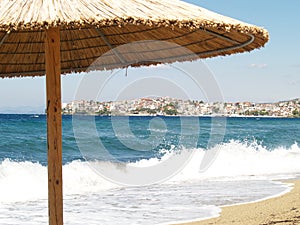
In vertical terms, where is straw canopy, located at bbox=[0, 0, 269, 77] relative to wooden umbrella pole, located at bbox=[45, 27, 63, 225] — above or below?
above

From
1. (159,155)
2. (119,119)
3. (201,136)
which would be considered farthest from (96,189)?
(119,119)

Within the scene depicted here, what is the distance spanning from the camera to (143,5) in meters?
1.88

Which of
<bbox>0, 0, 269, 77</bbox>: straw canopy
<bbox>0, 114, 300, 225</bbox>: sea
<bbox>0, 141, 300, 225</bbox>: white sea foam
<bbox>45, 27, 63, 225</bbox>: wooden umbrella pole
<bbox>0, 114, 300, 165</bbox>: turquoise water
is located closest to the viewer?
<bbox>0, 0, 269, 77</bbox>: straw canopy

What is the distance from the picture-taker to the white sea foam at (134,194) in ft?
19.0

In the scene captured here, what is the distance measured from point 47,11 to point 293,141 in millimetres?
21937

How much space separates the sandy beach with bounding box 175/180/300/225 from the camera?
201 inches

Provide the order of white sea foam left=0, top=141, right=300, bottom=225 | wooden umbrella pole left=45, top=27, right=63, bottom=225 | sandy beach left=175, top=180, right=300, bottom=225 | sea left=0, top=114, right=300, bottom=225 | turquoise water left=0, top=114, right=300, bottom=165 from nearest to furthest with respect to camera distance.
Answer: wooden umbrella pole left=45, top=27, right=63, bottom=225 → sandy beach left=175, top=180, right=300, bottom=225 → white sea foam left=0, top=141, right=300, bottom=225 → sea left=0, top=114, right=300, bottom=225 → turquoise water left=0, top=114, right=300, bottom=165

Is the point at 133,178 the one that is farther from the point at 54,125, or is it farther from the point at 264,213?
the point at 54,125

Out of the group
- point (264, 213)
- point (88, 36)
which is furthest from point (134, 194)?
point (88, 36)

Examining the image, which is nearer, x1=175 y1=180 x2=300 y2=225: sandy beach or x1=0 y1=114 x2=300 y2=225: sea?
x1=175 y1=180 x2=300 y2=225: sandy beach

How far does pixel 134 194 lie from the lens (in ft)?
25.2

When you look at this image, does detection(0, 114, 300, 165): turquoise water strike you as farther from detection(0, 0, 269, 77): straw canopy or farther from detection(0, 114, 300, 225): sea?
detection(0, 0, 269, 77): straw canopy

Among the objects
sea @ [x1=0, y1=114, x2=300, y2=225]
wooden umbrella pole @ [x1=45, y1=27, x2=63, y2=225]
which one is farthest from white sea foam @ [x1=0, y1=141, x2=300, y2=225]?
wooden umbrella pole @ [x1=45, y1=27, x2=63, y2=225]

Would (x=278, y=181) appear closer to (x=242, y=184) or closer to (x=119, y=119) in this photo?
(x=242, y=184)
